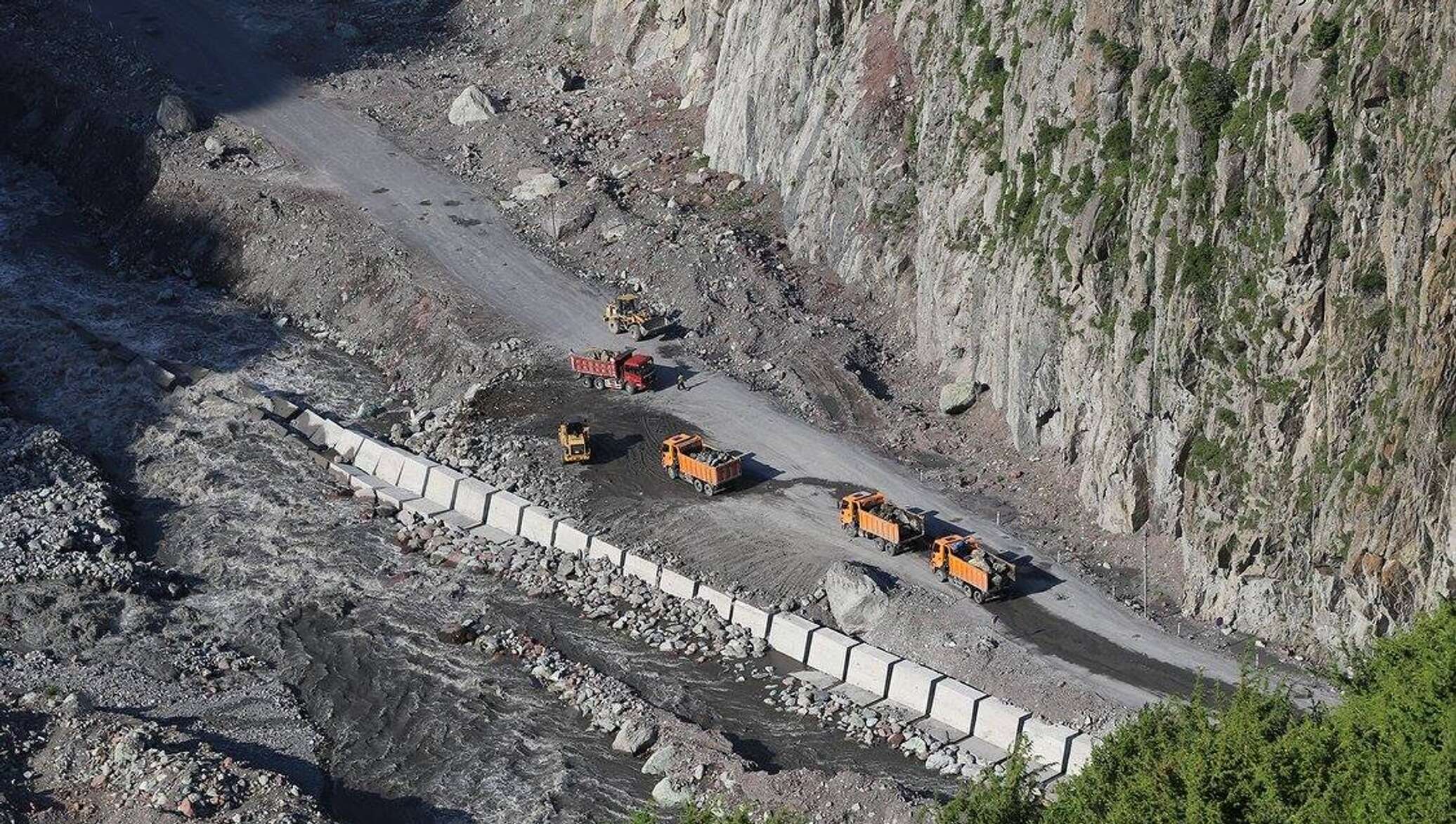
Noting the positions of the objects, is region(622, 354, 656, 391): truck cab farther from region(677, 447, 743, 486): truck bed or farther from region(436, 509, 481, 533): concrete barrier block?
region(436, 509, 481, 533): concrete barrier block

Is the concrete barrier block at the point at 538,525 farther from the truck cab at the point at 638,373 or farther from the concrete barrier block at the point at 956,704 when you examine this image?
Answer: the concrete barrier block at the point at 956,704

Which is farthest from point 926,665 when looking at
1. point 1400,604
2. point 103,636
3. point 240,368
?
point 240,368

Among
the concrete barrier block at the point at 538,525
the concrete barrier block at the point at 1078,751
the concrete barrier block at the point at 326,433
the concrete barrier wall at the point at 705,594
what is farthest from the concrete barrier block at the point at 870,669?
the concrete barrier block at the point at 326,433

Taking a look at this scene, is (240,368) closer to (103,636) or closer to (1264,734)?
(103,636)

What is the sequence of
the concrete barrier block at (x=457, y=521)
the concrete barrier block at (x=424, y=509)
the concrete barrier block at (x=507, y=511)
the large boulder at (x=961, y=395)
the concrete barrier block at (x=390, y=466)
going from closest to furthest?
the concrete barrier block at (x=507, y=511) < the concrete barrier block at (x=457, y=521) < the concrete barrier block at (x=424, y=509) < the large boulder at (x=961, y=395) < the concrete barrier block at (x=390, y=466)

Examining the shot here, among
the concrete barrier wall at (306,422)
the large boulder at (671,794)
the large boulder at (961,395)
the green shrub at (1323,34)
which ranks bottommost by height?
the large boulder at (671,794)
